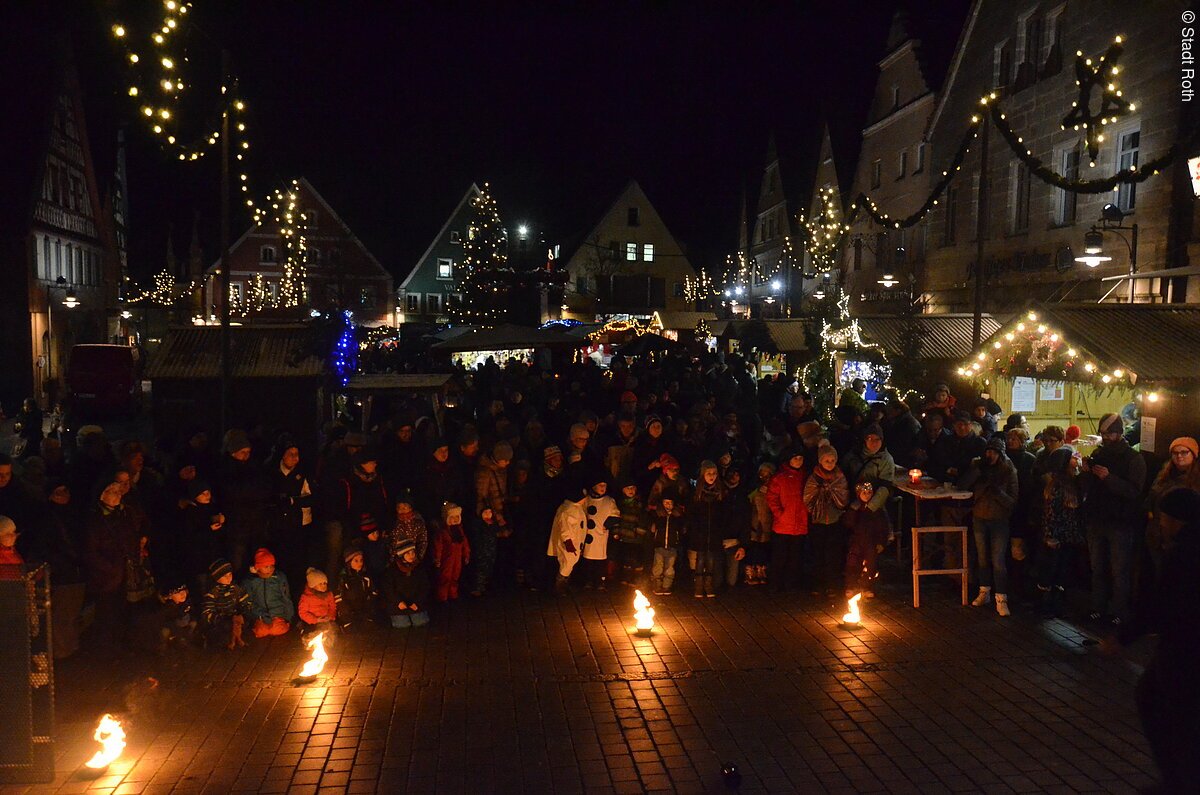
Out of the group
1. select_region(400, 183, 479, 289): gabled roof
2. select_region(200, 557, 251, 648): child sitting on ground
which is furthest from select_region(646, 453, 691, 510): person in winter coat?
select_region(400, 183, 479, 289): gabled roof

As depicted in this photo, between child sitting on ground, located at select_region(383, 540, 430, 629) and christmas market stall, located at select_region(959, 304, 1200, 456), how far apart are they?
8299 mm

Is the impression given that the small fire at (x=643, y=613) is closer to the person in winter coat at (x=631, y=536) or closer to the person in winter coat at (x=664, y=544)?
the person in winter coat at (x=631, y=536)

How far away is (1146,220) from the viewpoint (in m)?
16.3

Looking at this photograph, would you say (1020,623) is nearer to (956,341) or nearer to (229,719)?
(229,719)

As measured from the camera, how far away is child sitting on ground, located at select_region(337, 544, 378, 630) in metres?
8.75

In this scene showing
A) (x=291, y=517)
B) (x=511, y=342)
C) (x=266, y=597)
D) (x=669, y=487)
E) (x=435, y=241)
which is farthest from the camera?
(x=435, y=241)

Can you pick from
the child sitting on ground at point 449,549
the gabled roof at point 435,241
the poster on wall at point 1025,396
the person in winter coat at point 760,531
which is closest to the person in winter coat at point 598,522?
the child sitting on ground at point 449,549

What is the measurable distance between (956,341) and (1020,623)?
32.5 ft

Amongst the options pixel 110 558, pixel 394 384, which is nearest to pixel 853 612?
pixel 110 558

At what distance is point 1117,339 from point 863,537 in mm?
4705

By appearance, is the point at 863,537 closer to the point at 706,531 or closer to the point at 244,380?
the point at 706,531

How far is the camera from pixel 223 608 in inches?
320

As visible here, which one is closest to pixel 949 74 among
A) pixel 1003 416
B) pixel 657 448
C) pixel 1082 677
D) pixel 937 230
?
pixel 937 230

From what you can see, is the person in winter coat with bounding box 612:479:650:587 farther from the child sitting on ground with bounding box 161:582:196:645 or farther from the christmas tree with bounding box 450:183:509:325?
the christmas tree with bounding box 450:183:509:325
